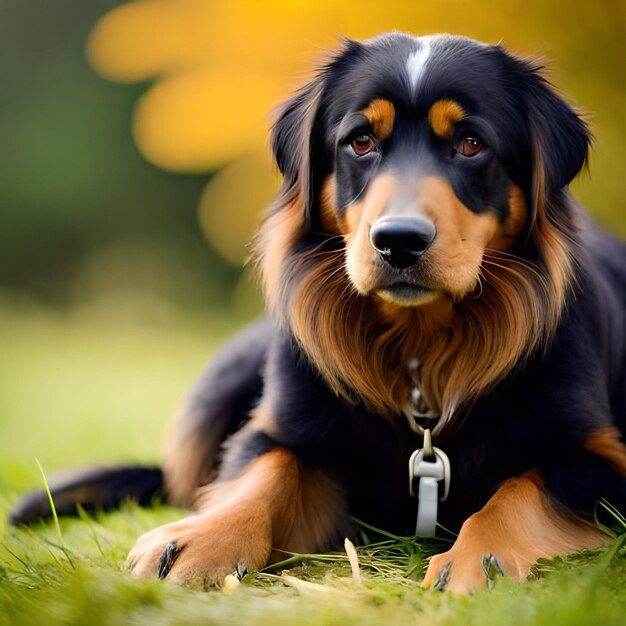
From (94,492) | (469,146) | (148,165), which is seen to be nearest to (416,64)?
(469,146)

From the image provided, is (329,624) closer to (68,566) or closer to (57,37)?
(68,566)

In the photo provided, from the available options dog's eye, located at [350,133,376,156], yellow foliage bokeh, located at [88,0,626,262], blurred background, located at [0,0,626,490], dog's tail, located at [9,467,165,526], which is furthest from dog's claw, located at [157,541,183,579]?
yellow foliage bokeh, located at [88,0,626,262]

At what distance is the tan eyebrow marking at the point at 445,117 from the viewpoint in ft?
9.59

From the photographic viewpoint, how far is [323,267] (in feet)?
10.5

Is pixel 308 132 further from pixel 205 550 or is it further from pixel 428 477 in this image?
pixel 205 550

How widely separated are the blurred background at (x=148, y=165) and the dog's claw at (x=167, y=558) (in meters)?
3.50

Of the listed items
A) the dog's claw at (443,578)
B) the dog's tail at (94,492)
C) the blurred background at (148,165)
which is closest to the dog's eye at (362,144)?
the dog's claw at (443,578)

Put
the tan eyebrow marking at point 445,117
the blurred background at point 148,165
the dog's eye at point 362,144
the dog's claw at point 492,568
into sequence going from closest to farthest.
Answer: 1. the dog's claw at point 492,568
2. the tan eyebrow marking at point 445,117
3. the dog's eye at point 362,144
4. the blurred background at point 148,165

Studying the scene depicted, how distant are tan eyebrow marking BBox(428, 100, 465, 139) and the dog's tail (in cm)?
194

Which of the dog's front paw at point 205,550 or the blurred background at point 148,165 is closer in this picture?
the dog's front paw at point 205,550

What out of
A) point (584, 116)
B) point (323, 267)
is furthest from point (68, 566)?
point (584, 116)

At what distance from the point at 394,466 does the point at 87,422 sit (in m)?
3.66

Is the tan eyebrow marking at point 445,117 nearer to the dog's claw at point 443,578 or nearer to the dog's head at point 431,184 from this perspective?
the dog's head at point 431,184

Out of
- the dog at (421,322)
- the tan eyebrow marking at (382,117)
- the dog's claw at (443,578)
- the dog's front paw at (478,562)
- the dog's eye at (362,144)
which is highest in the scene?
the tan eyebrow marking at (382,117)
